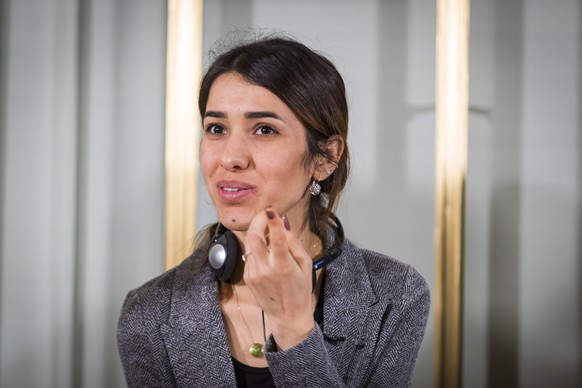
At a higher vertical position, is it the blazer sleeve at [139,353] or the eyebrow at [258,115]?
the eyebrow at [258,115]

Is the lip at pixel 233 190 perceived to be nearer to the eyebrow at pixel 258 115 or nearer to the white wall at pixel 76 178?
the eyebrow at pixel 258 115

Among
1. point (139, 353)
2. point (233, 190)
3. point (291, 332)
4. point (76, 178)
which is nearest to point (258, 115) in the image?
point (233, 190)

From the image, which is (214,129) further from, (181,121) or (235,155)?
(181,121)

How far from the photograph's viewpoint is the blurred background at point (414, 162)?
76.9 inches

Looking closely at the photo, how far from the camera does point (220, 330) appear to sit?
127 centimetres

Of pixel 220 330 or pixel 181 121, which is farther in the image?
pixel 181 121

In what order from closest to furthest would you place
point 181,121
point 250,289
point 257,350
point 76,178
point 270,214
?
point 270,214, point 250,289, point 257,350, point 181,121, point 76,178

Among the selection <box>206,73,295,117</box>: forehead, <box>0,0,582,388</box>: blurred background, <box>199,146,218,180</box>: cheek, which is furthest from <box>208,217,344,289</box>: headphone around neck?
<box>0,0,582,388</box>: blurred background

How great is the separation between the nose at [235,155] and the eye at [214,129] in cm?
5

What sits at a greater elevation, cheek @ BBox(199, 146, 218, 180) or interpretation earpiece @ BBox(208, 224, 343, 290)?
cheek @ BBox(199, 146, 218, 180)

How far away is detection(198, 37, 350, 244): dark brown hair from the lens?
1261mm

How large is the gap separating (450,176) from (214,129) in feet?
2.67

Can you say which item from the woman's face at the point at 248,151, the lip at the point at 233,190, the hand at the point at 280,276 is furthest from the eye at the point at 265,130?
the hand at the point at 280,276

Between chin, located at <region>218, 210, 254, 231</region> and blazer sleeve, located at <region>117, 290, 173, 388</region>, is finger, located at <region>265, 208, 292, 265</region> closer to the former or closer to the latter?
chin, located at <region>218, 210, 254, 231</region>
